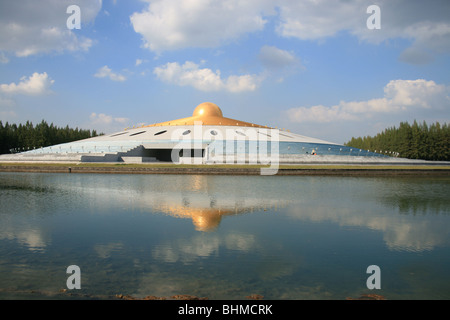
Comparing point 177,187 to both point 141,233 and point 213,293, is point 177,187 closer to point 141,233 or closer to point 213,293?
point 141,233

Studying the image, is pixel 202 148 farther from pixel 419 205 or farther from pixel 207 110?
pixel 419 205

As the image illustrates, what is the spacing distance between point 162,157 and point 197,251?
31.1 m

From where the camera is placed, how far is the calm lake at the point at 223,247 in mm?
4180

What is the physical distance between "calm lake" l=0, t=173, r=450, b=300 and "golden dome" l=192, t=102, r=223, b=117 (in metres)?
30.3

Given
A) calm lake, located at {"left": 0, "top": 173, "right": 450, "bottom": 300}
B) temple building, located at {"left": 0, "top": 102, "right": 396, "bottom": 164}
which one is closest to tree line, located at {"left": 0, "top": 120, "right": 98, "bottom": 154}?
temple building, located at {"left": 0, "top": 102, "right": 396, "bottom": 164}

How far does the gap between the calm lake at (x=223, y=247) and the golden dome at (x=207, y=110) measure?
3033cm

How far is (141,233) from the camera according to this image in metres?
6.64

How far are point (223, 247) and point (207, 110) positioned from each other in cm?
3594

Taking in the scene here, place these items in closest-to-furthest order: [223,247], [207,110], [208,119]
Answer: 1. [223,247]
2. [208,119]
3. [207,110]

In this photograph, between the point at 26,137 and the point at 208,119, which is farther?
the point at 26,137

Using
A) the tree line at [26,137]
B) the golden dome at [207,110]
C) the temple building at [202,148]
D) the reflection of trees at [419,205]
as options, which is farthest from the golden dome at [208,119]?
the reflection of trees at [419,205]

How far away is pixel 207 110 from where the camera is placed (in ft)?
134

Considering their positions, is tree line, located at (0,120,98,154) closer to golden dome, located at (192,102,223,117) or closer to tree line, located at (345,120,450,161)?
golden dome, located at (192,102,223,117)

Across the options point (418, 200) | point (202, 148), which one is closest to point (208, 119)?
point (202, 148)
